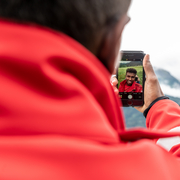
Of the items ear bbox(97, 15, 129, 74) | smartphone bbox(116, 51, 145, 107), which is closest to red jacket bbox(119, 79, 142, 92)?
smartphone bbox(116, 51, 145, 107)

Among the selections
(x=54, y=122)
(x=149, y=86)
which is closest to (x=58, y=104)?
(x=54, y=122)

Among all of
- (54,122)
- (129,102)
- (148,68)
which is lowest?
(129,102)

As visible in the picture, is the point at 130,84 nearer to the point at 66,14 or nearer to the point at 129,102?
the point at 129,102

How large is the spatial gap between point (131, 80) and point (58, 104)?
0.54 metres

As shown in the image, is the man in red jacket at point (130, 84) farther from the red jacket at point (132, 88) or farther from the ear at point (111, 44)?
the ear at point (111, 44)

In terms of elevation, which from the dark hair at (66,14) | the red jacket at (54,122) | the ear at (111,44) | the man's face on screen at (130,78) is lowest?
the man's face on screen at (130,78)

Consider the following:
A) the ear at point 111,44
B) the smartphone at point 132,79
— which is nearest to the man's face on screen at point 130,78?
the smartphone at point 132,79

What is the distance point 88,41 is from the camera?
20cm

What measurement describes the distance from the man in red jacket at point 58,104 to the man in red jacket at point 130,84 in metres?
0.49

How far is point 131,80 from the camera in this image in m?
0.68

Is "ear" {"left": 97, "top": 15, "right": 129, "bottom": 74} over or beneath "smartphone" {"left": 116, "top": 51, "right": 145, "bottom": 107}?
over

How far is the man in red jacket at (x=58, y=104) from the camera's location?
16 centimetres

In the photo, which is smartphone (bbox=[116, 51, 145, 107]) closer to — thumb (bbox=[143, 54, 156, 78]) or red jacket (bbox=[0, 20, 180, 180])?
thumb (bbox=[143, 54, 156, 78])

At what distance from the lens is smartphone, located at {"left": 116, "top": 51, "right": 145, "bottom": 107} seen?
0.67 meters
